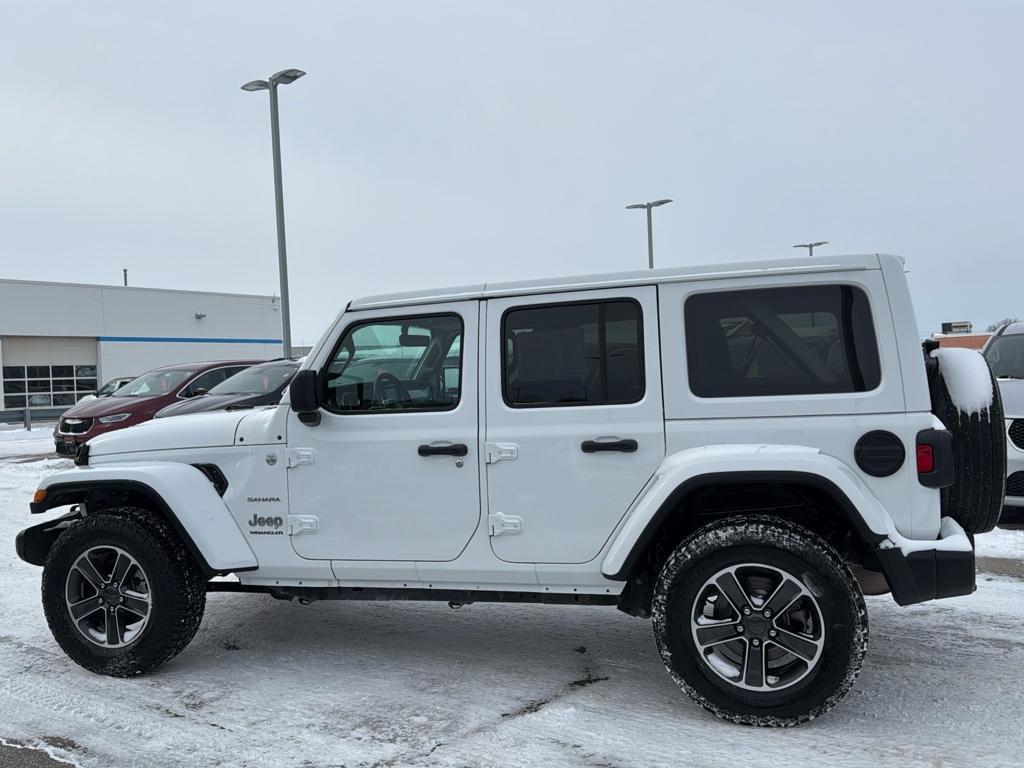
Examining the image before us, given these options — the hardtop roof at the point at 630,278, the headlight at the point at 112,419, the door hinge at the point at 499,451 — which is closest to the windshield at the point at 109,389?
the headlight at the point at 112,419

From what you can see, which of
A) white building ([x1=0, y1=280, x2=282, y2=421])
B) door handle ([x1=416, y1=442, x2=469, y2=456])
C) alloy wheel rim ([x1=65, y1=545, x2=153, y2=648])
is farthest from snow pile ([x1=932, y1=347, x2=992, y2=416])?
white building ([x1=0, y1=280, x2=282, y2=421])

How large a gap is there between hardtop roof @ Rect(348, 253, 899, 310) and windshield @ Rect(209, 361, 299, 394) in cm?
776

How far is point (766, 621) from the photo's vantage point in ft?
12.3

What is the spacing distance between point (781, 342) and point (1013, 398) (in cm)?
498

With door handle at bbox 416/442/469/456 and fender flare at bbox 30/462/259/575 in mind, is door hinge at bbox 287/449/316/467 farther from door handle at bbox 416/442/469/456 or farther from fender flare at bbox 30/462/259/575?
door handle at bbox 416/442/469/456

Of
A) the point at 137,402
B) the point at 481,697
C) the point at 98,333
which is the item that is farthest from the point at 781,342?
the point at 98,333

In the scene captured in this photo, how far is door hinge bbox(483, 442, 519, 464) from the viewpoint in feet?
13.6

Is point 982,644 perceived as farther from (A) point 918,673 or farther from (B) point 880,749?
(B) point 880,749

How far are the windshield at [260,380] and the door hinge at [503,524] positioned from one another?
323 inches

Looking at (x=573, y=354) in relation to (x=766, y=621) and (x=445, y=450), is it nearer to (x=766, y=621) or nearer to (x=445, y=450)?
(x=445, y=450)

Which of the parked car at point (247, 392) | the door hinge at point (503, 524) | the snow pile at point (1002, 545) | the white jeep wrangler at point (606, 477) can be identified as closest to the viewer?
the white jeep wrangler at point (606, 477)

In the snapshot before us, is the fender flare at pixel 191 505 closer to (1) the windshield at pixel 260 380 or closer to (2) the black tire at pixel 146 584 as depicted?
(2) the black tire at pixel 146 584

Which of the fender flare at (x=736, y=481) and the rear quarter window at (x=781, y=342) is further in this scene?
the rear quarter window at (x=781, y=342)

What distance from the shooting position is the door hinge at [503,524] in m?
4.13
